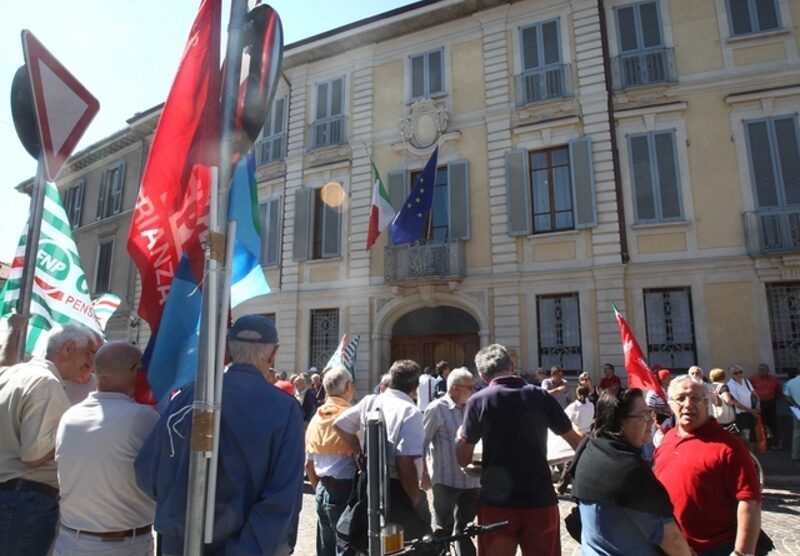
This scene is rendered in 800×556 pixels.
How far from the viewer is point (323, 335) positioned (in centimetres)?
1486

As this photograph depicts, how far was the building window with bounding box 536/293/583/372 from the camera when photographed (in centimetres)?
1200

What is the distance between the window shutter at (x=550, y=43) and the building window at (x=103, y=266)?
17.5 meters

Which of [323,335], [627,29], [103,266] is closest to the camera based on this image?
[627,29]

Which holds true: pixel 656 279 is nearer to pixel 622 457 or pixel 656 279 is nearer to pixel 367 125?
pixel 367 125

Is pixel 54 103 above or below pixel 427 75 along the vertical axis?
below

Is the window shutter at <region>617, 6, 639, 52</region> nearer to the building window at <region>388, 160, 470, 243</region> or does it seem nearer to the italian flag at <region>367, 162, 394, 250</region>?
the building window at <region>388, 160, 470, 243</region>

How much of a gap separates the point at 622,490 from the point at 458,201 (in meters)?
11.6

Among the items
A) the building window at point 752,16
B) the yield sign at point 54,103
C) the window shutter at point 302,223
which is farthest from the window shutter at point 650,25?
the yield sign at point 54,103

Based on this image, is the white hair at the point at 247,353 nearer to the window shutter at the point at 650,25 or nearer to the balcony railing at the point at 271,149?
the window shutter at the point at 650,25

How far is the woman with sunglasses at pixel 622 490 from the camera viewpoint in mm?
2279

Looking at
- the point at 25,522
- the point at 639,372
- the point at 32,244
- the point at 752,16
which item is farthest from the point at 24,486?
the point at 752,16

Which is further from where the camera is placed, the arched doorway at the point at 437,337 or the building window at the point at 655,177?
the arched doorway at the point at 437,337

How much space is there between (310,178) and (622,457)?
14.4 meters

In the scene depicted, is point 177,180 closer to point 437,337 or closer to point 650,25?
point 437,337
